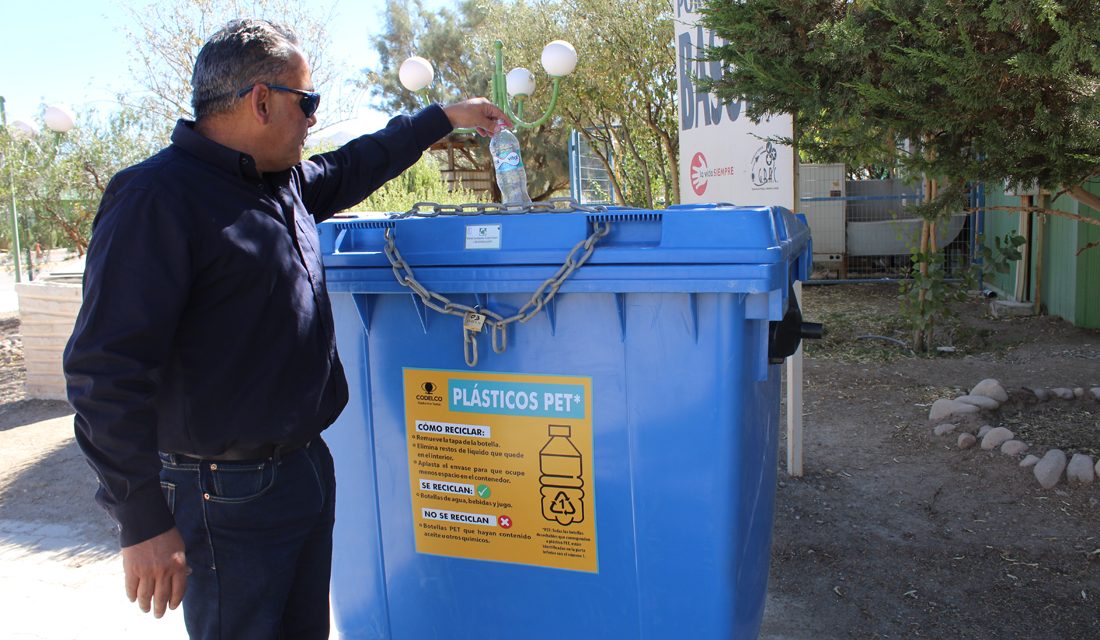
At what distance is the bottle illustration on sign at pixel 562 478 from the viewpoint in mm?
2174

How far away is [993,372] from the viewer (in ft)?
20.3

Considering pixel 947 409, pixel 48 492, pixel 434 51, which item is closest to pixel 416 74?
pixel 48 492

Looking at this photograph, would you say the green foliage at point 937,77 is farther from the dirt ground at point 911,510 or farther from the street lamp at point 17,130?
the street lamp at point 17,130

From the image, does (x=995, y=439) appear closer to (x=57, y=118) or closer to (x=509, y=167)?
(x=509, y=167)

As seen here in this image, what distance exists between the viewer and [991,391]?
5145 mm

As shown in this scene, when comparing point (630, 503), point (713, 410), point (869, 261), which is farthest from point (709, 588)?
point (869, 261)

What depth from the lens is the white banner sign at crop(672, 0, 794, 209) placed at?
171 inches

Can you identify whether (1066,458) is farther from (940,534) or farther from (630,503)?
(630,503)

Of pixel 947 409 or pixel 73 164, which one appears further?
pixel 73 164

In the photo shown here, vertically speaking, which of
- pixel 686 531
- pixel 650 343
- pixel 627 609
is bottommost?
pixel 627 609

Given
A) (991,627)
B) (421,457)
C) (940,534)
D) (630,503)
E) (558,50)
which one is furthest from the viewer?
(558,50)

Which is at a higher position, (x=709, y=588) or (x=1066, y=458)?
(x=709, y=588)

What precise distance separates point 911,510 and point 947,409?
1.35m

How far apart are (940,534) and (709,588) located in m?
2.03
